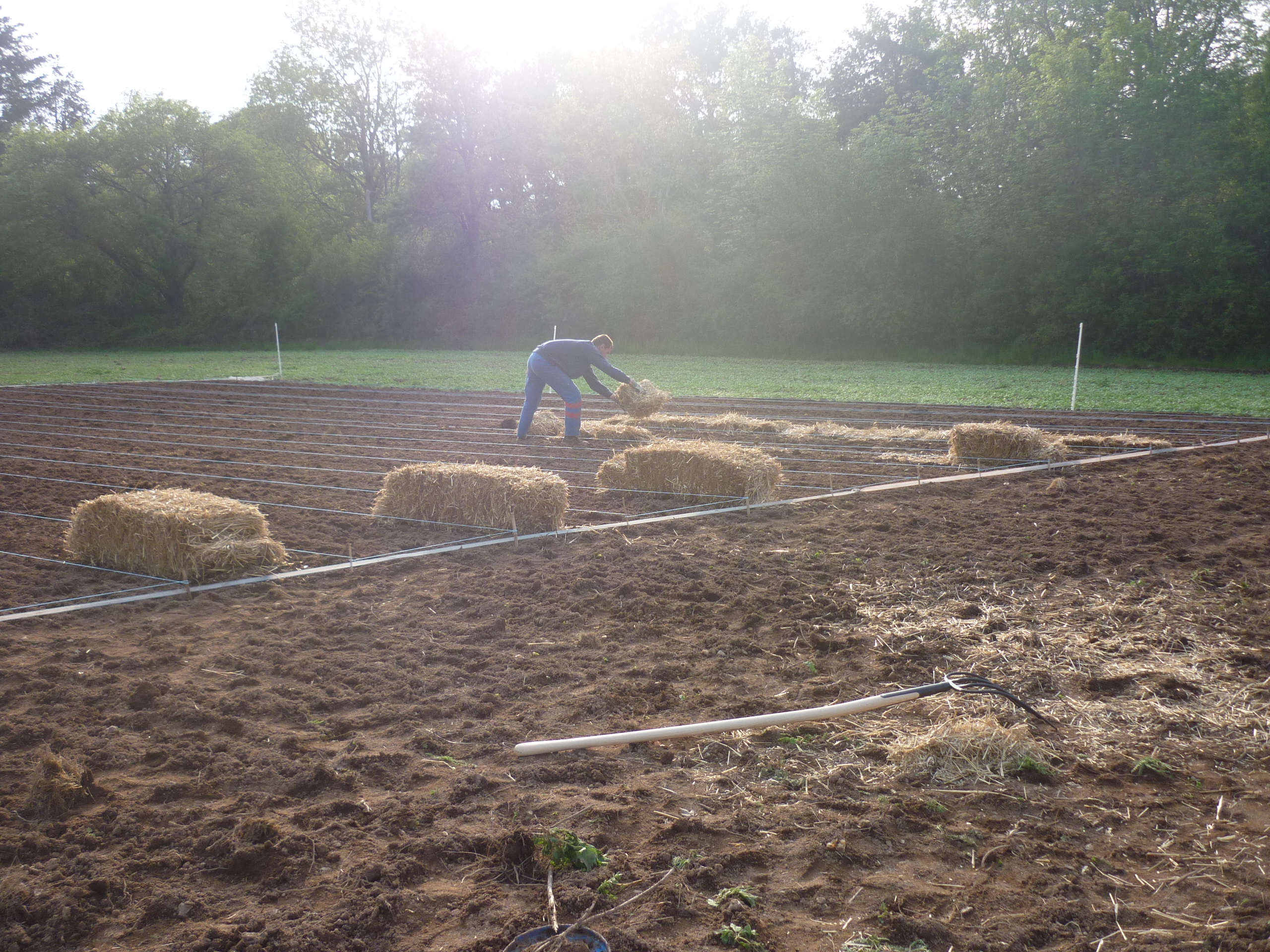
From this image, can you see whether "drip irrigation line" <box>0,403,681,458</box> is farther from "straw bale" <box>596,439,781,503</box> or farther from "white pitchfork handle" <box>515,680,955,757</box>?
"white pitchfork handle" <box>515,680,955,757</box>

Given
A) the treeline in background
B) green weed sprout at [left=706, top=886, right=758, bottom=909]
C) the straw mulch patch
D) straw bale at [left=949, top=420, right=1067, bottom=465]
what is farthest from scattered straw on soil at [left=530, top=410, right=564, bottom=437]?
the treeline in background

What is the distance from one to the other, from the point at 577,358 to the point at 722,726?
6612mm

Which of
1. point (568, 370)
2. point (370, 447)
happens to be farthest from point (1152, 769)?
point (370, 447)

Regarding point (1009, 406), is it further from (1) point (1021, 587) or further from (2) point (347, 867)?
(2) point (347, 867)

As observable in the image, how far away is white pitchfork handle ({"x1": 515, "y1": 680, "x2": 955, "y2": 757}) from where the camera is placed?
2.89 meters

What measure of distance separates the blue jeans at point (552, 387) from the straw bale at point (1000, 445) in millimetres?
3768

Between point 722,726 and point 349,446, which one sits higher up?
point 349,446

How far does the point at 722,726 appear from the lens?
2938mm

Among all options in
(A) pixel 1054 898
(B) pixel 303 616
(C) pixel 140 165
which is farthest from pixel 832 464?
Answer: (C) pixel 140 165

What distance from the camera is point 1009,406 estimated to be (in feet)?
41.8

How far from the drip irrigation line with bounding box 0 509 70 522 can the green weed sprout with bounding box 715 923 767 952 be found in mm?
5873

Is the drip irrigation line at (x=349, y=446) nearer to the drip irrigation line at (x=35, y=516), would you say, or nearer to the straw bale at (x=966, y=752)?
the drip irrigation line at (x=35, y=516)

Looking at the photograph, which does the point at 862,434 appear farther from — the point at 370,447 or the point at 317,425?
the point at 317,425

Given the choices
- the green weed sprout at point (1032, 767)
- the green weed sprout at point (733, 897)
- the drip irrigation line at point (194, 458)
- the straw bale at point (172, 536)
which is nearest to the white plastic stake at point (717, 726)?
the green weed sprout at point (1032, 767)
